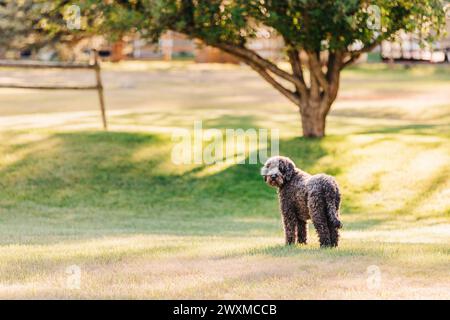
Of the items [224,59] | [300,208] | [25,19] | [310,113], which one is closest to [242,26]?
[310,113]

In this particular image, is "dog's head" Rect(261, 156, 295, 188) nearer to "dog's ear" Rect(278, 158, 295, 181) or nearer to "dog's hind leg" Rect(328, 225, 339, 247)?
"dog's ear" Rect(278, 158, 295, 181)

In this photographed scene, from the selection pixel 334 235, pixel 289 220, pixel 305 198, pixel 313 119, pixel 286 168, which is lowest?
pixel 313 119

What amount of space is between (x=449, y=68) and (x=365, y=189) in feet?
104

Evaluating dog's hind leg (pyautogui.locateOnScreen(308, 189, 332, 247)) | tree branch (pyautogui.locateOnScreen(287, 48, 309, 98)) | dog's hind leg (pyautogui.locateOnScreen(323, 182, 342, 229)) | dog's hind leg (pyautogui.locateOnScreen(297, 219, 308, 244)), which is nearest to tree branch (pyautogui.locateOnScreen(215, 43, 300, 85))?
tree branch (pyautogui.locateOnScreen(287, 48, 309, 98))

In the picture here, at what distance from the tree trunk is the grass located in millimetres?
291

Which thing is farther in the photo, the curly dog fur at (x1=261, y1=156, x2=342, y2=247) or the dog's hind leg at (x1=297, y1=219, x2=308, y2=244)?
the dog's hind leg at (x1=297, y1=219, x2=308, y2=244)

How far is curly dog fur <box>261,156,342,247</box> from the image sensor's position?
11.0 metres

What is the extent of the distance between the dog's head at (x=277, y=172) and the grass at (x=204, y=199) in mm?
833

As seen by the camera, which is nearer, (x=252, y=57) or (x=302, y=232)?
(x=302, y=232)

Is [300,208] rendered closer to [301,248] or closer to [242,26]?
[301,248]

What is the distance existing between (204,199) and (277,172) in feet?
30.2

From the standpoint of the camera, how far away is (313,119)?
75.2 ft

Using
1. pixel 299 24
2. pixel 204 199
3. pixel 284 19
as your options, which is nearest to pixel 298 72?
pixel 299 24

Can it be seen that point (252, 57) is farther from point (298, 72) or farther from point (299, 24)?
point (299, 24)
